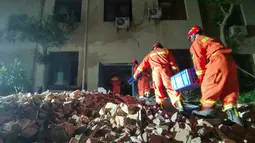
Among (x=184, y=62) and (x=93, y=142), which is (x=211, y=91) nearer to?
(x=93, y=142)

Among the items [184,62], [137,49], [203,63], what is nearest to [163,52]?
[203,63]

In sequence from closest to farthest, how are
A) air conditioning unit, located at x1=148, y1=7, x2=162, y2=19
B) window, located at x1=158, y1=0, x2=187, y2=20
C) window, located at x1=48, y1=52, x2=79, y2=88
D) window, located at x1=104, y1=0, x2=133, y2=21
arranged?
window, located at x1=48, y1=52, x2=79, y2=88 < air conditioning unit, located at x1=148, y1=7, x2=162, y2=19 < window, located at x1=158, y1=0, x2=187, y2=20 < window, located at x1=104, y1=0, x2=133, y2=21

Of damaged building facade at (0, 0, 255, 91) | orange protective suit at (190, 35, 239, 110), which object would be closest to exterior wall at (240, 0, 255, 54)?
damaged building facade at (0, 0, 255, 91)

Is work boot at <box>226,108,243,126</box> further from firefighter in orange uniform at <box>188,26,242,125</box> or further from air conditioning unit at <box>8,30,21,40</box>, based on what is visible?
air conditioning unit at <box>8,30,21,40</box>

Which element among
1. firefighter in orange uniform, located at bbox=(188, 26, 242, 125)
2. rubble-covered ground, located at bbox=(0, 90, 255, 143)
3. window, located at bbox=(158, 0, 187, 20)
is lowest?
rubble-covered ground, located at bbox=(0, 90, 255, 143)

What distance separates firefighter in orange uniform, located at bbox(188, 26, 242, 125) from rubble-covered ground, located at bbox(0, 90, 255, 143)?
24 centimetres

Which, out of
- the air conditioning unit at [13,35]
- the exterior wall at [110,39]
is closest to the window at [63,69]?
the exterior wall at [110,39]

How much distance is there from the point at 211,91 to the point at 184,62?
754 centimetres

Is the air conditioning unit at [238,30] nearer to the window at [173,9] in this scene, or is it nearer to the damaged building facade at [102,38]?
the damaged building facade at [102,38]

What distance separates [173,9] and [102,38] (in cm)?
430

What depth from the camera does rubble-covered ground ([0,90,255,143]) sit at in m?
2.37

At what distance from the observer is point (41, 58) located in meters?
9.40

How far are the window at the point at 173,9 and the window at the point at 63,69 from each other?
5.30 meters

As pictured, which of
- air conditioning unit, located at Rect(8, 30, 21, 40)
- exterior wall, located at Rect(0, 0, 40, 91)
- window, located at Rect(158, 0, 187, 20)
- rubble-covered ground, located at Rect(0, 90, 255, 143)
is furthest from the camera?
window, located at Rect(158, 0, 187, 20)
